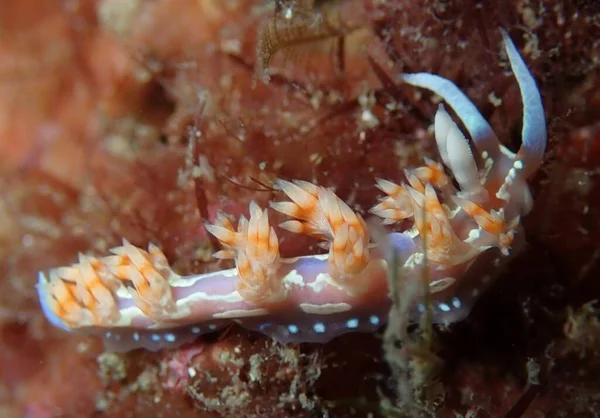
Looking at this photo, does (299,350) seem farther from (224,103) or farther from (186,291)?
(224,103)

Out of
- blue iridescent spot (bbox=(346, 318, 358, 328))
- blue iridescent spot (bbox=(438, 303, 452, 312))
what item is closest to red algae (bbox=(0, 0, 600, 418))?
blue iridescent spot (bbox=(438, 303, 452, 312))

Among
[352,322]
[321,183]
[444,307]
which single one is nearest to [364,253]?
[352,322]

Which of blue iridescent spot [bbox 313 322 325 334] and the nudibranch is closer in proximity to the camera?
the nudibranch

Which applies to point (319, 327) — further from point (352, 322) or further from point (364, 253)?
point (364, 253)

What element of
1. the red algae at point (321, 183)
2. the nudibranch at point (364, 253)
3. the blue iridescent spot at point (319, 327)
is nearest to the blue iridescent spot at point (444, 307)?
the nudibranch at point (364, 253)

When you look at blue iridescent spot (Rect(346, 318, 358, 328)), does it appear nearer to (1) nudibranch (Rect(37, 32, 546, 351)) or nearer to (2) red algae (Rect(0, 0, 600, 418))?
(1) nudibranch (Rect(37, 32, 546, 351))

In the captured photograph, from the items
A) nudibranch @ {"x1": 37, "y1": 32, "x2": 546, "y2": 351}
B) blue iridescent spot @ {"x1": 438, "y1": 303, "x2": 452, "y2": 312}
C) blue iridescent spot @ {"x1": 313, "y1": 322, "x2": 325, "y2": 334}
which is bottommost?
blue iridescent spot @ {"x1": 313, "y1": 322, "x2": 325, "y2": 334}

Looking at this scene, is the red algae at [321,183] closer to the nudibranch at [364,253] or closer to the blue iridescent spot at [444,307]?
the blue iridescent spot at [444,307]
